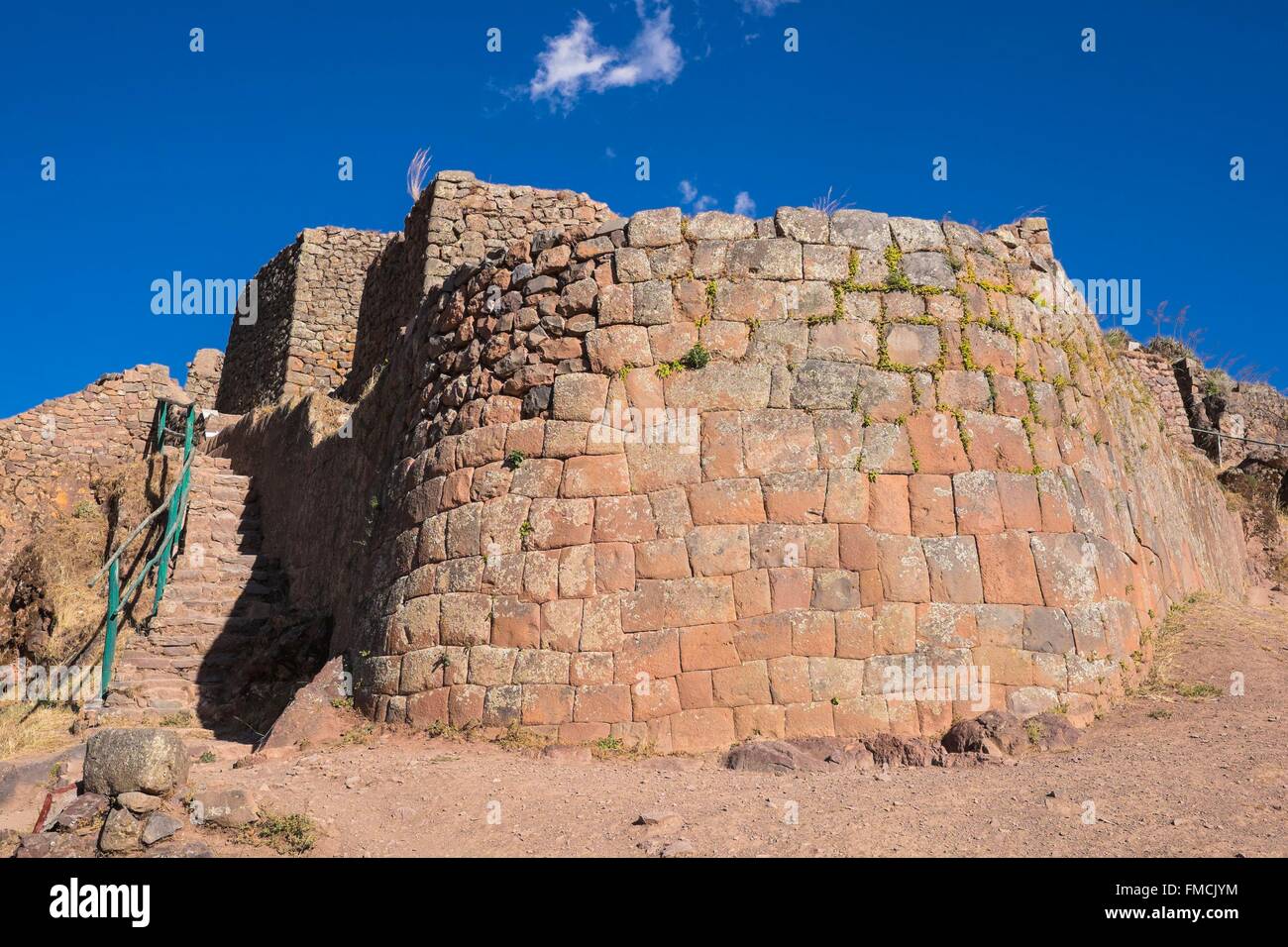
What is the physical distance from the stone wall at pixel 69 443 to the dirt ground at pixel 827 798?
11424 millimetres

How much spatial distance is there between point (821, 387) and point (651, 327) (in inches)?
53.6

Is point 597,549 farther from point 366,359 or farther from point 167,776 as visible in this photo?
point 366,359

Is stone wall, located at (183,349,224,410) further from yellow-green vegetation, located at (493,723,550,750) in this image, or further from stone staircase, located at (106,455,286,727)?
yellow-green vegetation, located at (493,723,550,750)

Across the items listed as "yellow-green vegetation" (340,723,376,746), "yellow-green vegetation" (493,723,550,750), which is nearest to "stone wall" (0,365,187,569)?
"yellow-green vegetation" (340,723,376,746)

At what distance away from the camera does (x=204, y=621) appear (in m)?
12.1

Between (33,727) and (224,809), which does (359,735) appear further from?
(33,727)

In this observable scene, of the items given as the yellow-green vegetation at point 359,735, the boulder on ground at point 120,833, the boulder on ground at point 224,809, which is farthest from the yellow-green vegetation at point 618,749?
the boulder on ground at point 120,833

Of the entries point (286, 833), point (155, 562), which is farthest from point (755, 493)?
point (155, 562)

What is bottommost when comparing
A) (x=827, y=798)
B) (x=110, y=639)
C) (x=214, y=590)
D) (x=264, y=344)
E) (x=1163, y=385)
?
(x=827, y=798)

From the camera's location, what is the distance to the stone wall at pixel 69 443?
1681 cm

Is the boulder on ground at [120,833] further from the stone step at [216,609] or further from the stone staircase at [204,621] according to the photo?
the stone step at [216,609]

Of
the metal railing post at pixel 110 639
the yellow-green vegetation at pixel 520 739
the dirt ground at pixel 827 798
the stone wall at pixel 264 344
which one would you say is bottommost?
the dirt ground at pixel 827 798

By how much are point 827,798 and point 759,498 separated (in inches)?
87.5
